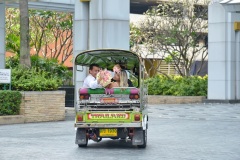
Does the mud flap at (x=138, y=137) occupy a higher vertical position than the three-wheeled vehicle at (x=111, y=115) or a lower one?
lower

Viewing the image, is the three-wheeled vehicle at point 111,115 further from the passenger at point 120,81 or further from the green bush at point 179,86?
the green bush at point 179,86

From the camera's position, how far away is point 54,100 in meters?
25.3

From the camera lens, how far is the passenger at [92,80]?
16828mm

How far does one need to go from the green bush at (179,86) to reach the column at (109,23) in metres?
10.9

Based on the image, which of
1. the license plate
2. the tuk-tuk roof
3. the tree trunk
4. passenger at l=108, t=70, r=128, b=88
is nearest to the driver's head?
the tuk-tuk roof

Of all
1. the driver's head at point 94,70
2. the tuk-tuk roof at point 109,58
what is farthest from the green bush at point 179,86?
the driver's head at point 94,70

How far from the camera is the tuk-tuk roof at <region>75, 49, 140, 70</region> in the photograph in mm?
17469

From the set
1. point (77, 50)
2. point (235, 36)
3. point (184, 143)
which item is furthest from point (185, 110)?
point (184, 143)

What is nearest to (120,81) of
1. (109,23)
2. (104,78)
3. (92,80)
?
(104,78)

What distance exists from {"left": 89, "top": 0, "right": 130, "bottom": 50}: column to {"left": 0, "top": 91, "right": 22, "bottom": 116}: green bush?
5.73 m

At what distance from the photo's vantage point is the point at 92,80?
55.9ft

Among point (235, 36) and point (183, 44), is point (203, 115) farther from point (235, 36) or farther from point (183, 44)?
point (183, 44)

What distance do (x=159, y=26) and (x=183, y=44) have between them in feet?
11.6

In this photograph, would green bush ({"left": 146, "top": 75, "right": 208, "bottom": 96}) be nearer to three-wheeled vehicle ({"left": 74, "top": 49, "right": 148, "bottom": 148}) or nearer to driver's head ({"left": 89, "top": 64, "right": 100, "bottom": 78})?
driver's head ({"left": 89, "top": 64, "right": 100, "bottom": 78})
